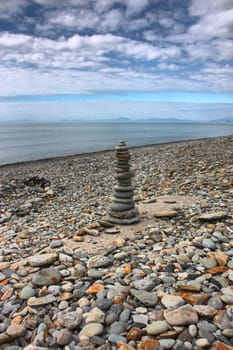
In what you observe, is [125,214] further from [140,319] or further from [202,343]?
[202,343]

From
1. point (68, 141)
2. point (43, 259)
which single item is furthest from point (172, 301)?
point (68, 141)

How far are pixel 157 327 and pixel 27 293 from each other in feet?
6.12

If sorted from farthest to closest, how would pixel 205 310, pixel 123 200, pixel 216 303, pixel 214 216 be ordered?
pixel 123 200 < pixel 214 216 < pixel 216 303 < pixel 205 310

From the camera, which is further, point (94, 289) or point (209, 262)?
point (209, 262)

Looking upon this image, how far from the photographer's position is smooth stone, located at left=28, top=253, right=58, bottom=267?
16.0ft

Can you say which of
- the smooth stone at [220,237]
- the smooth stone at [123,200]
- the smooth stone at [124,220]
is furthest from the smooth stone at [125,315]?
the smooth stone at [123,200]

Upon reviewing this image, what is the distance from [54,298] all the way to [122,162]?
3882mm

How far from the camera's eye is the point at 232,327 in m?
3.06

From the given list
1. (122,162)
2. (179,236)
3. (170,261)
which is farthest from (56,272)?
(122,162)

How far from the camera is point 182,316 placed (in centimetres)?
322

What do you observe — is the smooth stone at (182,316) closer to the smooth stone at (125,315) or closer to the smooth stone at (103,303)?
the smooth stone at (125,315)

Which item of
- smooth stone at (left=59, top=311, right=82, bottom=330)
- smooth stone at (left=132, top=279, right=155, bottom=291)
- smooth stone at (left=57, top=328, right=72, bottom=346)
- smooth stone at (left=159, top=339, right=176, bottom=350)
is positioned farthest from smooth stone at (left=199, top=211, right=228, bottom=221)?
smooth stone at (left=57, top=328, right=72, bottom=346)

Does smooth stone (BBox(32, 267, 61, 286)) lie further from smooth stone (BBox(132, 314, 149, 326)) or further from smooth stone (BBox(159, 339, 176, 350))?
smooth stone (BBox(159, 339, 176, 350))

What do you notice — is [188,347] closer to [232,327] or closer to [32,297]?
[232,327]
